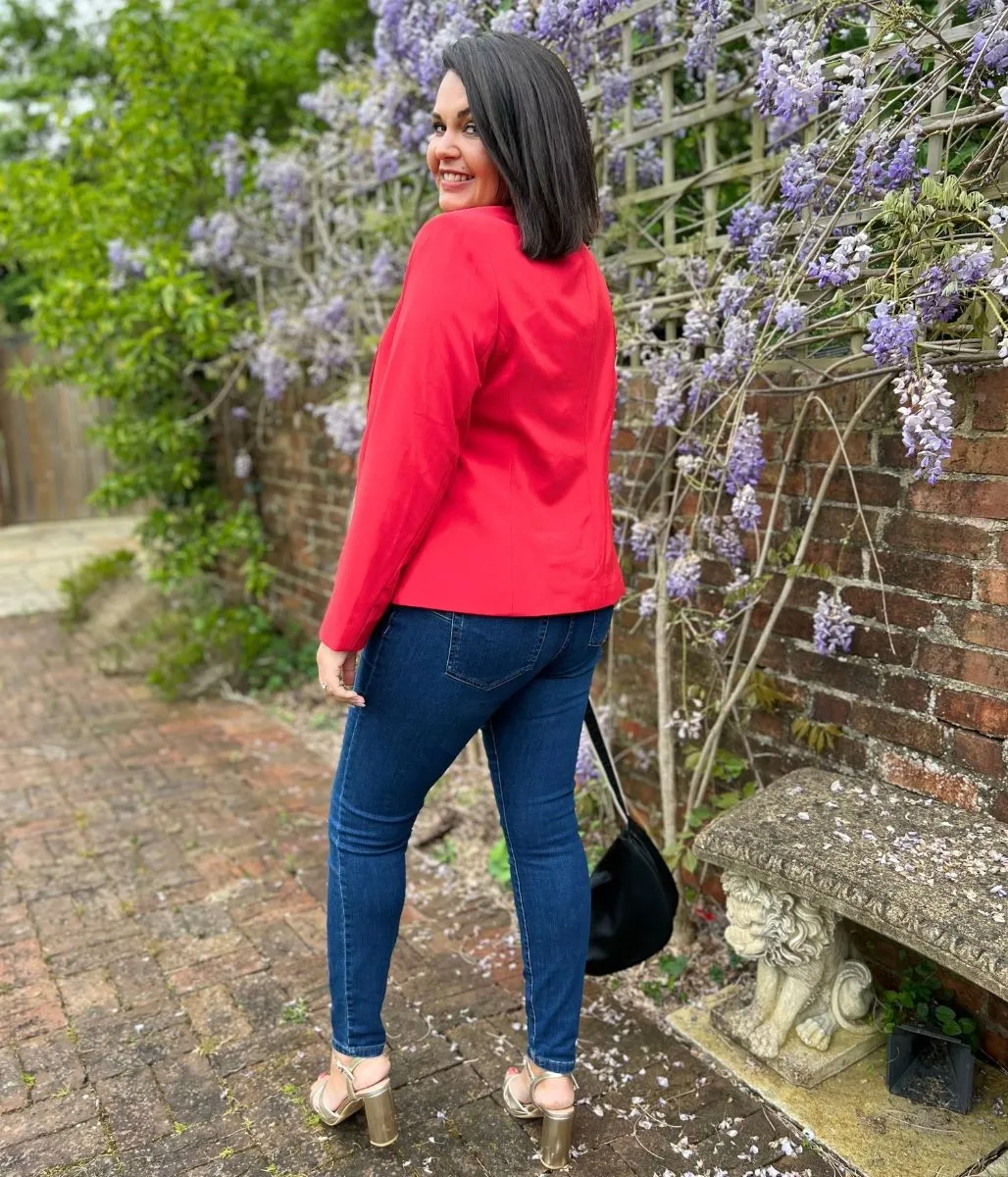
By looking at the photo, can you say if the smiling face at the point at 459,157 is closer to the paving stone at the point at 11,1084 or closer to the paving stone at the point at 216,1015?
the paving stone at the point at 216,1015

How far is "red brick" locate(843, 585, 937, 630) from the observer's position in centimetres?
217

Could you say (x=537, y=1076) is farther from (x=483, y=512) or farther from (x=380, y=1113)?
(x=483, y=512)

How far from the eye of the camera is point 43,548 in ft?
28.8

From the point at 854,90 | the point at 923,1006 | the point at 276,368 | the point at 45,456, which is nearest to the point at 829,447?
the point at 854,90

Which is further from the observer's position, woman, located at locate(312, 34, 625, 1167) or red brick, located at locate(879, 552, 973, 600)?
red brick, located at locate(879, 552, 973, 600)

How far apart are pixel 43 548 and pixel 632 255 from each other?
7314mm

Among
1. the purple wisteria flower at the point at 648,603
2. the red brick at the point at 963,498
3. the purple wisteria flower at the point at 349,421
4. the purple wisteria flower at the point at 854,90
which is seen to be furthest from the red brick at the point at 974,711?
the purple wisteria flower at the point at 349,421

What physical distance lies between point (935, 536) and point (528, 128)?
1.16 metres

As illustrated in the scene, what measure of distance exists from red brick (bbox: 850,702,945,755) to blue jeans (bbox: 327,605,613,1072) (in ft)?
2.51

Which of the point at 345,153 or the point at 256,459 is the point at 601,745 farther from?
the point at 256,459

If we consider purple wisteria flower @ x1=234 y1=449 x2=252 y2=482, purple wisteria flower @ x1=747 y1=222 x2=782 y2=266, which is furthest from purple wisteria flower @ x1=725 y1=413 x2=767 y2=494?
purple wisteria flower @ x1=234 y1=449 x2=252 y2=482

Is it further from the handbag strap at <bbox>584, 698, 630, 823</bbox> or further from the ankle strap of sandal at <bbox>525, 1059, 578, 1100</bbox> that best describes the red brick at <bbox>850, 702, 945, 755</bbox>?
the ankle strap of sandal at <bbox>525, 1059, 578, 1100</bbox>

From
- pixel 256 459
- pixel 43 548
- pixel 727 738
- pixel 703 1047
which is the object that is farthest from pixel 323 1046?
pixel 43 548

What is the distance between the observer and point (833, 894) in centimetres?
186
